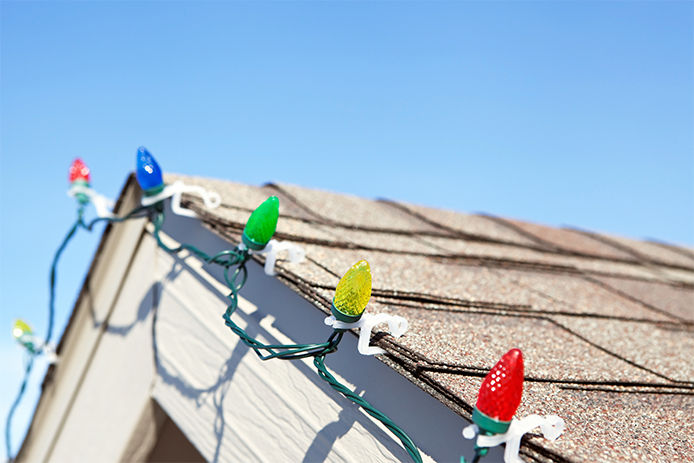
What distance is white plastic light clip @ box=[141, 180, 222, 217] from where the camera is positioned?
1692mm

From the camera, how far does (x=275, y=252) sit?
133cm

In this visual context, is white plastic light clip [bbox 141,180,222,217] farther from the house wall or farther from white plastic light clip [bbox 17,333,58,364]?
white plastic light clip [bbox 17,333,58,364]

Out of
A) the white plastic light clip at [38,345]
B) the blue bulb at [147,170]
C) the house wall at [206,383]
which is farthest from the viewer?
the white plastic light clip at [38,345]

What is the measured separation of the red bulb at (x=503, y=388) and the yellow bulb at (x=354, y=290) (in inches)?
11.0

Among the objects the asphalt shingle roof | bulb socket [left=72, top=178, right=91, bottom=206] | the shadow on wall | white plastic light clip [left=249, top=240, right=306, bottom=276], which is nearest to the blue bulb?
the asphalt shingle roof

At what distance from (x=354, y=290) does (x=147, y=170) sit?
0.92 metres

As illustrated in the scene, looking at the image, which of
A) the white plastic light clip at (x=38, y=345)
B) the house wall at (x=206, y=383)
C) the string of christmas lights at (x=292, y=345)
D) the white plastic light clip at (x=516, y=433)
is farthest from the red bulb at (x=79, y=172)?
the white plastic light clip at (x=516, y=433)

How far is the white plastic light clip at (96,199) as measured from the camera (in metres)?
1.97

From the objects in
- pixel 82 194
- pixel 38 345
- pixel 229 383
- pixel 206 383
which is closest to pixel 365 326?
pixel 229 383

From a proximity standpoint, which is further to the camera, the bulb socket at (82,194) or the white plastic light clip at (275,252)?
the bulb socket at (82,194)

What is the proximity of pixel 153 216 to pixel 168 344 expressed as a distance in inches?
16.2

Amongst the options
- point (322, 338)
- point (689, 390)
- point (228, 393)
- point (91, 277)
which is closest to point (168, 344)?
point (228, 393)

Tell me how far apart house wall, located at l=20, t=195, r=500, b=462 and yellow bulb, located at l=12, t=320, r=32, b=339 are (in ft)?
0.57

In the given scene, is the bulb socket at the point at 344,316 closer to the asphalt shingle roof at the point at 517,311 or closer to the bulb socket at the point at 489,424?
the asphalt shingle roof at the point at 517,311
